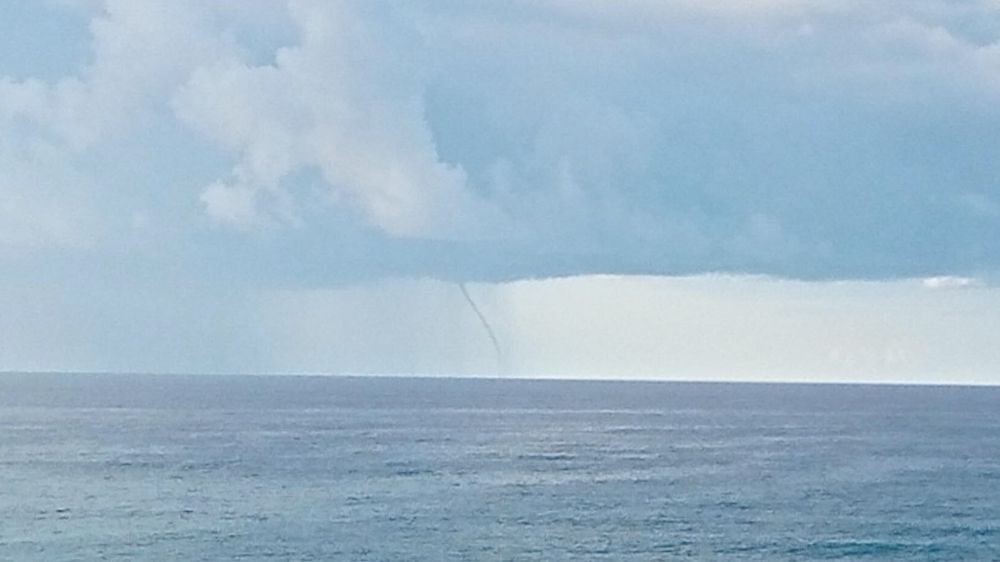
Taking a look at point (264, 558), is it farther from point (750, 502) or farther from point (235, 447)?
point (235, 447)

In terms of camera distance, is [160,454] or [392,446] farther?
[392,446]

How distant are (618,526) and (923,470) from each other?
5818 centimetres

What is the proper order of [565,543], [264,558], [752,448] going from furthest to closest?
[752,448] < [565,543] < [264,558]

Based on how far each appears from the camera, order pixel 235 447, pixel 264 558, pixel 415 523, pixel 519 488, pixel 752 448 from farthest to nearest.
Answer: pixel 752 448 → pixel 235 447 → pixel 519 488 → pixel 415 523 → pixel 264 558

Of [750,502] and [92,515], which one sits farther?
[750,502]

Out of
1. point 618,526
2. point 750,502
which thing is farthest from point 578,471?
point 618,526

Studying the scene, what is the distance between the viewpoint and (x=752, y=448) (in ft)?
577

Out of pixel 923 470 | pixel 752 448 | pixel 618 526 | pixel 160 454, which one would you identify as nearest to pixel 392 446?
pixel 160 454

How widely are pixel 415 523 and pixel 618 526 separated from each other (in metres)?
14.6

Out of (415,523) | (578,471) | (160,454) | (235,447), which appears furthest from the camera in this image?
(235,447)

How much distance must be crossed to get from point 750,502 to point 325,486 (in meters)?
36.8

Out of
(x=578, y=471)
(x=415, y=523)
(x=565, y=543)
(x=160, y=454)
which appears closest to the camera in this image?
(x=565, y=543)

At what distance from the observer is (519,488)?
123 meters

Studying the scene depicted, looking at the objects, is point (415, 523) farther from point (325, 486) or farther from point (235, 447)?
point (235, 447)
